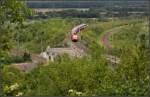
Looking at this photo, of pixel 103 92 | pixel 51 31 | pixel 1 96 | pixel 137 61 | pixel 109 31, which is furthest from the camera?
pixel 109 31

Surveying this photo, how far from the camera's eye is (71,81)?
4082 millimetres

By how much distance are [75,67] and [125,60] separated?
1.60m

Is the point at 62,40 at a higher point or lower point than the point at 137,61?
lower

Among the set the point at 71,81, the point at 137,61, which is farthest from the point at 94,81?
the point at 137,61

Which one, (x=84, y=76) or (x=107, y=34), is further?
(x=107, y=34)

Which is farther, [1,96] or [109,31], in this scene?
[109,31]

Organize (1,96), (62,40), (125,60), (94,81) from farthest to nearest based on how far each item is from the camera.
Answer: (62,40)
(94,81)
(125,60)
(1,96)

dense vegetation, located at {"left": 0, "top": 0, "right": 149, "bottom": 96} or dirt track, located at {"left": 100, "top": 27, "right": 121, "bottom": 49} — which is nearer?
dense vegetation, located at {"left": 0, "top": 0, "right": 149, "bottom": 96}

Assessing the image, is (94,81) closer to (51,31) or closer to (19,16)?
(19,16)

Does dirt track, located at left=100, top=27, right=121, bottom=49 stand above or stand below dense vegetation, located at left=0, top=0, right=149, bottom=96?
below

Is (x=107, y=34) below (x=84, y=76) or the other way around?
below

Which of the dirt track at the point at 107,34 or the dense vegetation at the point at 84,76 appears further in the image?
→ the dirt track at the point at 107,34


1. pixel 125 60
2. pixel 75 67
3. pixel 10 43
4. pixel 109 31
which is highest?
pixel 10 43

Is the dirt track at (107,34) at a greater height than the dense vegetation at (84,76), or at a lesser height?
lesser
